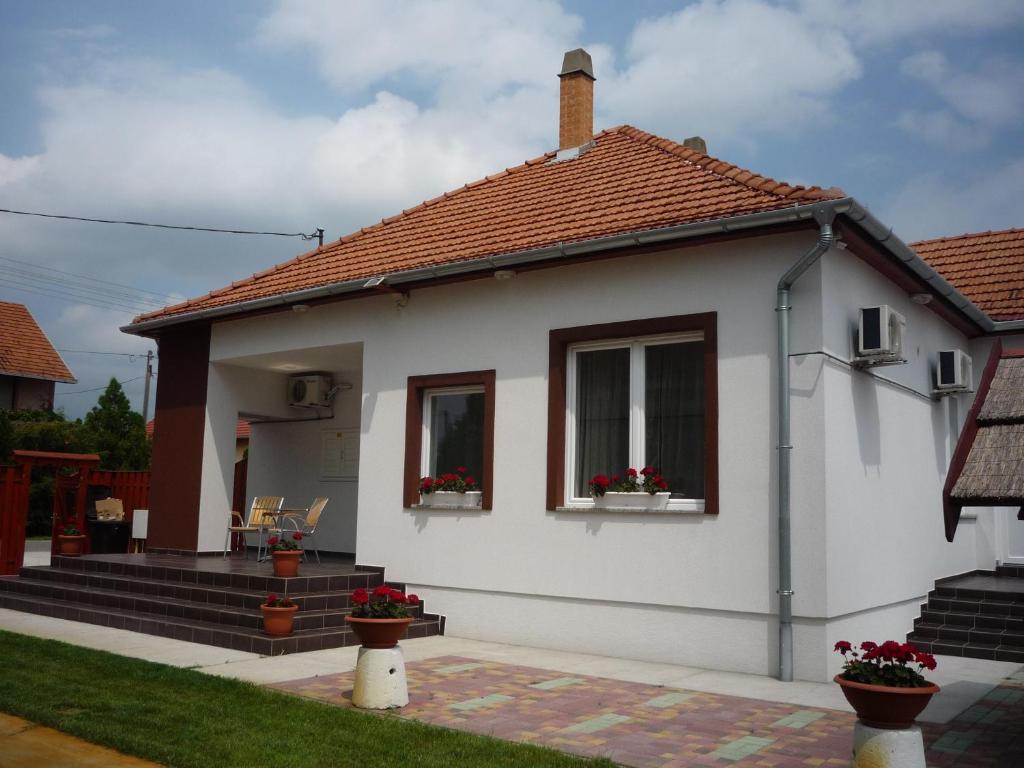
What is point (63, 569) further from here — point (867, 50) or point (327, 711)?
point (867, 50)

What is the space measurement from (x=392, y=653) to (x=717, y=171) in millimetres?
5966

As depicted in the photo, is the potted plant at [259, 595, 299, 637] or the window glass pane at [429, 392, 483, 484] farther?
the window glass pane at [429, 392, 483, 484]

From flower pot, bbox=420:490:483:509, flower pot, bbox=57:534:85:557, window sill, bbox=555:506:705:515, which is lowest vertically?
flower pot, bbox=57:534:85:557

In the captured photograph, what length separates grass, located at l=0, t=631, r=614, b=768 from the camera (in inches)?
199

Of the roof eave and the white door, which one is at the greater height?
the roof eave

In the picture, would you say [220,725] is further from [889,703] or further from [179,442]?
[179,442]

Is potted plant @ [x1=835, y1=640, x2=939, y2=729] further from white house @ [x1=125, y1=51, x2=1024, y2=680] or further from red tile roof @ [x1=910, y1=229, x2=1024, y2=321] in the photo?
red tile roof @ [x1=910, y1=229, x2=1024, y2=321]

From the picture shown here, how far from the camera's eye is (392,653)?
6469mm

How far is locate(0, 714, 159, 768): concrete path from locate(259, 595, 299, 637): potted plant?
2971 mm

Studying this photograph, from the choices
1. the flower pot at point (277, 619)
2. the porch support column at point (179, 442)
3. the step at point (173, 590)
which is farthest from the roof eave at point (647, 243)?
the flower pot at point (277, 619)

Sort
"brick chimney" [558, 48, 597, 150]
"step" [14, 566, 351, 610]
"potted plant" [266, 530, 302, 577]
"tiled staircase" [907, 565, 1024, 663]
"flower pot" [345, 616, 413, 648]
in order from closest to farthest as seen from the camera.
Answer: "flower pot" [345, 616, 413, 648]
"tiled staircase" [907, 565, 1024, 663]
"step" [14, 566, 351, 610]
"potted plant" [266, 530, 302, 577]
"brick chimney" [558, 48, 597, 150]

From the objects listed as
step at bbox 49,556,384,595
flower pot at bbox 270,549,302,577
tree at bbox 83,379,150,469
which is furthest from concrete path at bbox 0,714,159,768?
tree at bbox 83,379,150,469

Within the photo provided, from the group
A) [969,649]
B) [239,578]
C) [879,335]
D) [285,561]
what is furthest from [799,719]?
[239,578]

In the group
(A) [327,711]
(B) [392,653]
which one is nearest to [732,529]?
(B) [392,653]
